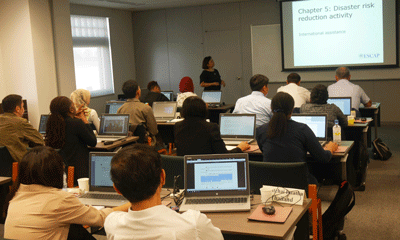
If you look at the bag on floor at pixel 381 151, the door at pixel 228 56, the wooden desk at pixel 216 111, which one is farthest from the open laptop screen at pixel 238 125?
the door at pixel 228 56

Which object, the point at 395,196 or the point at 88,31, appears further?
the point at 88,31

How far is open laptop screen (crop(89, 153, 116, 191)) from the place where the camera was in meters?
2.98

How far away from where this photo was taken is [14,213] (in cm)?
213

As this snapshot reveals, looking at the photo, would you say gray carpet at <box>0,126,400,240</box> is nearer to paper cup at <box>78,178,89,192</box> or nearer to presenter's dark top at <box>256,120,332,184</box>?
paper cup at <box>78,178,89,192</box>

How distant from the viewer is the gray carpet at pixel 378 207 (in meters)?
3.70

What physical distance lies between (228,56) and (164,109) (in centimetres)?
408

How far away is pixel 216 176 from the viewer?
2744mm

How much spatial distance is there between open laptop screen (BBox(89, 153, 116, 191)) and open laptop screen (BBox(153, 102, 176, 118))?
12.7ft

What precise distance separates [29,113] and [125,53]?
429 centimetres

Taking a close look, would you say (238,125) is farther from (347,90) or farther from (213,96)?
(213,96)

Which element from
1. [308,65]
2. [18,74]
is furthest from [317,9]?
[18,74]

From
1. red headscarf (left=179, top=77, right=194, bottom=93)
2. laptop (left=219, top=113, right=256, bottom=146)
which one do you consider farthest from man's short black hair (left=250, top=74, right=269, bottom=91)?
red headscarf (left=179, top=77, right=194, bottom=93)

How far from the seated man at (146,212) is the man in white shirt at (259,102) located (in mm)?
3464

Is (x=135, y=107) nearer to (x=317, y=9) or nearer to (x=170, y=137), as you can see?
(x=170, y=137)
